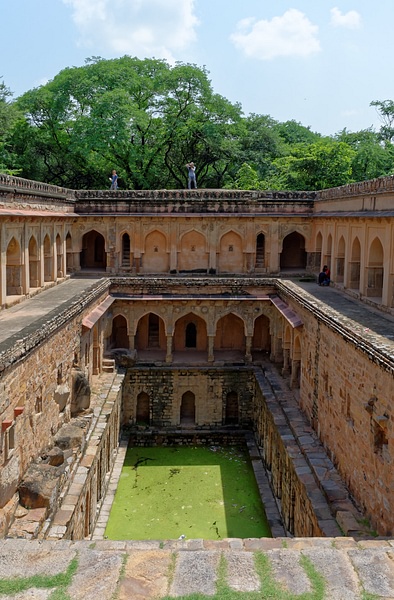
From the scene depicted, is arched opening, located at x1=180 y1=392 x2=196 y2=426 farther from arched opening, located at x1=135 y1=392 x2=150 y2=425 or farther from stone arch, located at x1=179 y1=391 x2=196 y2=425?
arched opening, located at x1=135 y1=392 x2=150 y2=425

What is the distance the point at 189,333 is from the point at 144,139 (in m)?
13.3

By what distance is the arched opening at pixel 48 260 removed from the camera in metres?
18.6

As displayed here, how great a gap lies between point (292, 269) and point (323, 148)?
7126 mm

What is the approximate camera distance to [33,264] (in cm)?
1723

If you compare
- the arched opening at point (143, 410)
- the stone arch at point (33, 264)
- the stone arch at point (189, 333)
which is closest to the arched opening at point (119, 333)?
the stone arch at point (189, 333)

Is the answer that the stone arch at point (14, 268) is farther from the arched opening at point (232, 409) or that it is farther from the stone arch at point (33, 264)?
the arched opening at point (232, 409)

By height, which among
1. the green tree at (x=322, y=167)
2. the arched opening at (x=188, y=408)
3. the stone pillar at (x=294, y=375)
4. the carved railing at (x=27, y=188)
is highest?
the green tree at (x=322, y=167)

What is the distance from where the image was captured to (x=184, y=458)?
60.5ft

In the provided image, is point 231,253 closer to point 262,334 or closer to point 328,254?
point 262,334

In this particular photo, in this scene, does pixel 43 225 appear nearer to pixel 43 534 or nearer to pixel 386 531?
pixel 43 534

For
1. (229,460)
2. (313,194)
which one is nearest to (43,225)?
(229,460)

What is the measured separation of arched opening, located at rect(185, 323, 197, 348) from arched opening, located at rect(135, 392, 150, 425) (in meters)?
3.00

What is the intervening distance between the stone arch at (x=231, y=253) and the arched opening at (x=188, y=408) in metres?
5.27

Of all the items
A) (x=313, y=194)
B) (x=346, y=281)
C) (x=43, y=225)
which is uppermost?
(x=313, y=194)
